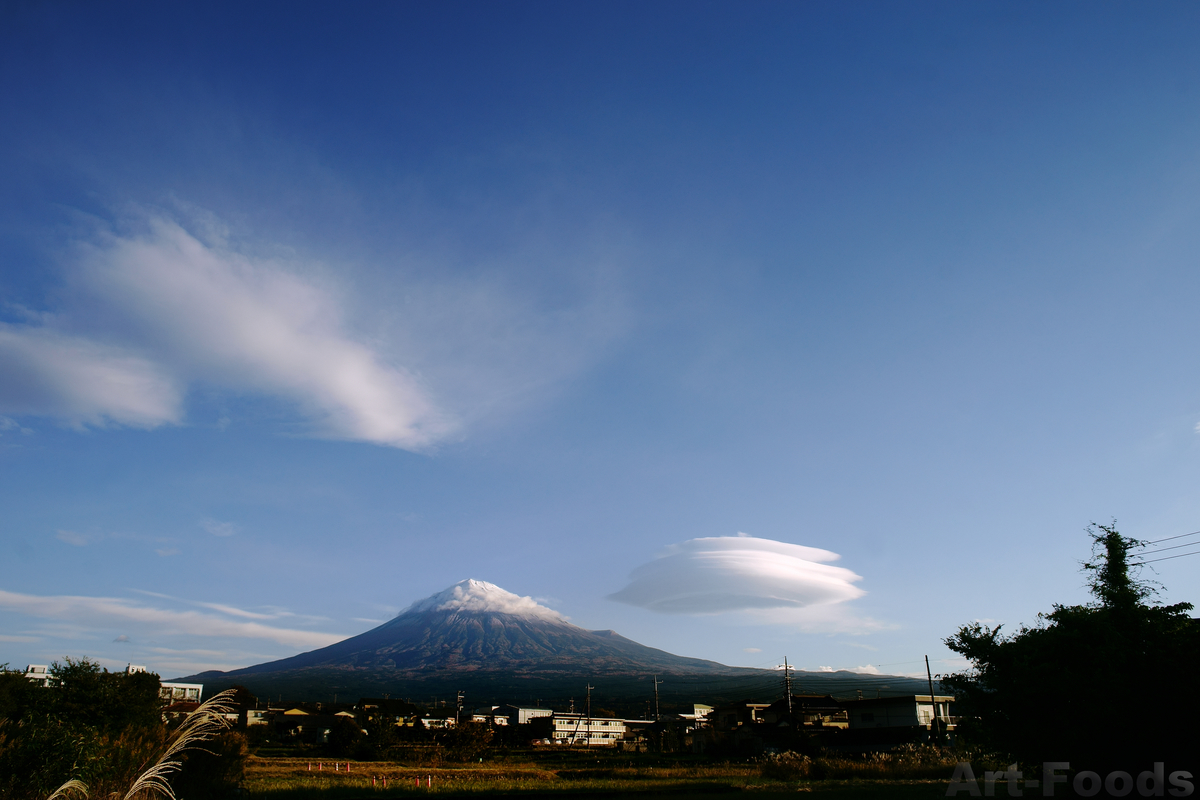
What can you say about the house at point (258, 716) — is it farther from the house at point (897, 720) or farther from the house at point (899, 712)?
the house at point (897, 720)

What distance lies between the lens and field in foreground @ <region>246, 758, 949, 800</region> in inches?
1143

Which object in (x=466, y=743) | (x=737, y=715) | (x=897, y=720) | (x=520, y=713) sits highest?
(x=897, y=720)

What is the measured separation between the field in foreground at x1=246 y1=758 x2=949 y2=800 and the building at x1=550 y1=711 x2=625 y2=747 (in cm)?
5813

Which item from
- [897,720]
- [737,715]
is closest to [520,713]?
[737,715]

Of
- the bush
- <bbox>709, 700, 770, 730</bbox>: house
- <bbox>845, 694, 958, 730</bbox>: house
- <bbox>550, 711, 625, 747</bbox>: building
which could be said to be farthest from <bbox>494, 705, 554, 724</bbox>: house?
the bush

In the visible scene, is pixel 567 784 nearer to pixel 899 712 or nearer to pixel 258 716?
pixel 899 712

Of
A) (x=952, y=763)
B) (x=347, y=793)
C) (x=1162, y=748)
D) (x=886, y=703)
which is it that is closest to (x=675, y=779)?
(x=952, y=763)

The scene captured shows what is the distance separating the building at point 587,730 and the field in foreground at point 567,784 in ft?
191

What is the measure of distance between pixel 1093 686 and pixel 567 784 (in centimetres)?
2745

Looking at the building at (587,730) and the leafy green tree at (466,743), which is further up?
the leafy green tree at (466,743)

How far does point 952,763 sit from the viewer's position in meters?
41.9

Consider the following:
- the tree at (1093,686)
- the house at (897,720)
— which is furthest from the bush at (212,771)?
the house at (897,720)

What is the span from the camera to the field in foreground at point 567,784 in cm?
2903

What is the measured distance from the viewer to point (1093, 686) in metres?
19.7
